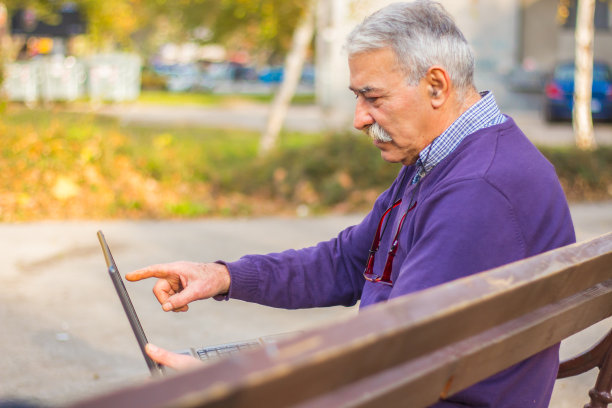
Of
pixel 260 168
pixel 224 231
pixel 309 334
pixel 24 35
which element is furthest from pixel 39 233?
pixel 24 35

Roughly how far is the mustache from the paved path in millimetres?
2287

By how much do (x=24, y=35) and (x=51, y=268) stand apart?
50.2 ft

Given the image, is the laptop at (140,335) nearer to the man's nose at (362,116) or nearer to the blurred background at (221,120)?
the man's nose at (362,116)

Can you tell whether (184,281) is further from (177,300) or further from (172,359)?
(172,359)

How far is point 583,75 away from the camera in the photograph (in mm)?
11109

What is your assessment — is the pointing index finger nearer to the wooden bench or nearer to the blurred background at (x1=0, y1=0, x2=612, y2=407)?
the blurred background at (x1=0, y1=0, x2=612, y2=407)

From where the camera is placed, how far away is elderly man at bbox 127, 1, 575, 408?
1.79 m

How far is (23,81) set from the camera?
20.3 metres

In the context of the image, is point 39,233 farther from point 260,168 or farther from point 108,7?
point 108,7

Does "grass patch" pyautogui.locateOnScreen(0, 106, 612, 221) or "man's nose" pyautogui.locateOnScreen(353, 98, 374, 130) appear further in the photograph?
"grass patch" pyautogui.locateOnScreen(0, 106, 612, 221)

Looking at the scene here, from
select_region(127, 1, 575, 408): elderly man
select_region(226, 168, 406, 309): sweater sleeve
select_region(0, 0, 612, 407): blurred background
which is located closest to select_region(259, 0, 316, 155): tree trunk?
select_region(0, 0, 612, 407): blurred background

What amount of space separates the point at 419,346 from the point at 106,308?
13.9 ft

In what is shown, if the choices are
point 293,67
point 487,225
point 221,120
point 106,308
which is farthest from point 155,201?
A: point 221,120

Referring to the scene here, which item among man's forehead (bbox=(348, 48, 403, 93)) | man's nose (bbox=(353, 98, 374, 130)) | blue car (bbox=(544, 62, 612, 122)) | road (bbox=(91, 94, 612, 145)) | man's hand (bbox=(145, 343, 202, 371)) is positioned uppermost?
man's forehead (bbox=(348, 48, 403, 93))
